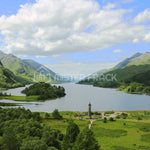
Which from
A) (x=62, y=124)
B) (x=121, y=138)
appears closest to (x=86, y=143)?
(x=121, y=138)

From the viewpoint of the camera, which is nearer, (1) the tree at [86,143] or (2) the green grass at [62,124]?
(1) the tree at [86,143]

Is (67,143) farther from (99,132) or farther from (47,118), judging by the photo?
(47,118)

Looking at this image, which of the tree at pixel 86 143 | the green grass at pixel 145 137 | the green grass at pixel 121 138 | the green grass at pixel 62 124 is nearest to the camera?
the tree at pixel 86 143

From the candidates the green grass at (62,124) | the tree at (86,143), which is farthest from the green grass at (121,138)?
the tree at (86,143)

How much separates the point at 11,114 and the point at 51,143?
5707 centimetres

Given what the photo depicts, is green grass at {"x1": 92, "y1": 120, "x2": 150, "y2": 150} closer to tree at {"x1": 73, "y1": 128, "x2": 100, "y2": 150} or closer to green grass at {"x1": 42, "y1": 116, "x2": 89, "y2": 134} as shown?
green grass at {"x1": 42, "y1": 116, "x2": 89, "y2": 134}

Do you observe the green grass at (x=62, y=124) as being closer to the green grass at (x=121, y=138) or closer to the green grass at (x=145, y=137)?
the green grass at (x=121, y=138)

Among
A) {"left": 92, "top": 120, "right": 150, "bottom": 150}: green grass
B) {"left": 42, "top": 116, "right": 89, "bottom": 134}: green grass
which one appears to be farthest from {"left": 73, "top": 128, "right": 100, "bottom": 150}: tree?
{"left": 42, "top": 116, "right": 89, "bottom": 134}: green grass

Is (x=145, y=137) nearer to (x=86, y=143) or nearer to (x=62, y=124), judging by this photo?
(x=86, y=143)

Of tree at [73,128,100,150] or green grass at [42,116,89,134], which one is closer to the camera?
tree at [73,128,100,150]

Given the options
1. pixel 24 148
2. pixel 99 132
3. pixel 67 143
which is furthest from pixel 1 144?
pixel 99 132

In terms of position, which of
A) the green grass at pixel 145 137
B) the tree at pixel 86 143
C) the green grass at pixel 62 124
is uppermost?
the tree at pixel 86 143

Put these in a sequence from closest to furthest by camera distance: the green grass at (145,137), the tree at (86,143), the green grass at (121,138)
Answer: the tree at (86,143) → the green grass at (121,138) → the green grass at (145,137)

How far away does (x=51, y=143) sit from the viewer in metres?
56.5
